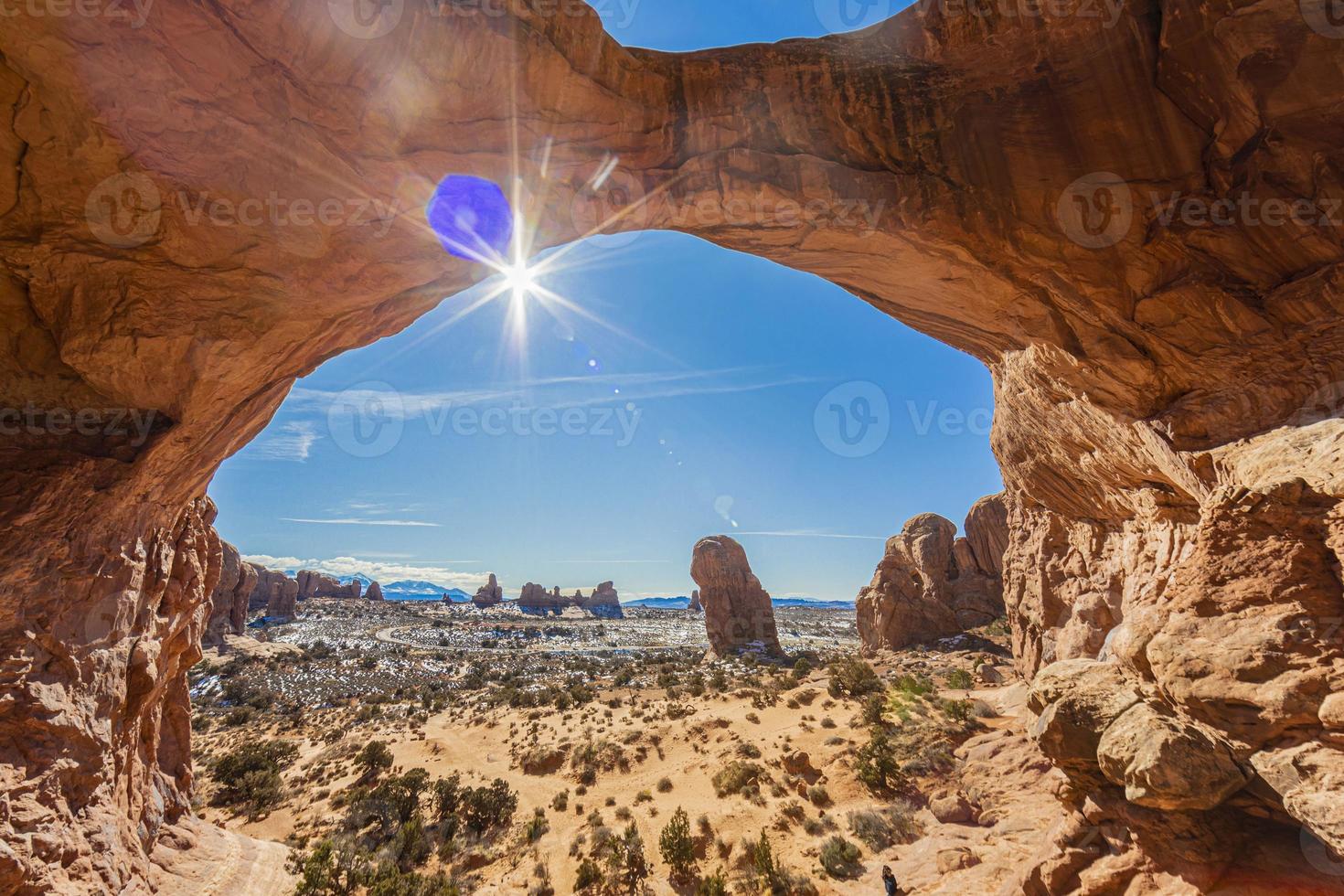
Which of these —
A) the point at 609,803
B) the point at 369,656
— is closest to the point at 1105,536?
the point at 609,803

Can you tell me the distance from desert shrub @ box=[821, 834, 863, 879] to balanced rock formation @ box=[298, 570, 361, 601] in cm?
10065

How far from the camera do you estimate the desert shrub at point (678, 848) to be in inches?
470

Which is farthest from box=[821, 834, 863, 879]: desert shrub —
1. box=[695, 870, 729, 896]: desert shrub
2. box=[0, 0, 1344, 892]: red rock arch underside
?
box=[0, 0, 1344, 892]: red rock arch underside

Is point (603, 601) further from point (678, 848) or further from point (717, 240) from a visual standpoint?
point (717, 240)

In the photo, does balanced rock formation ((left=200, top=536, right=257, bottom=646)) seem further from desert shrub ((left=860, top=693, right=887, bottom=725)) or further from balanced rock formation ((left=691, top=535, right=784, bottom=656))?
desert shrub ((left=860, top=693, right=887, bottom=725))

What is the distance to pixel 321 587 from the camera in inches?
3622

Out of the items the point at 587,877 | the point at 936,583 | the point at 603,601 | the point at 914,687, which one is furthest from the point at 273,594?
the point at 936,583

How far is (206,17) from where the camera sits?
5750 mm

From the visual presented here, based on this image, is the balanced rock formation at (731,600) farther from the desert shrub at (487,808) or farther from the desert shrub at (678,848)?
the desert shrub at (678,848)

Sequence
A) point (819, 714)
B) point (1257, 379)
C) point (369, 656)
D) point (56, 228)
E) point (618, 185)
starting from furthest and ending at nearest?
point (369, 656)
point (819, 714)
point (618, 185)
point (1257, 379)
point (56, 228)

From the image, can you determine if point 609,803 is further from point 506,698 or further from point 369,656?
point 369,656

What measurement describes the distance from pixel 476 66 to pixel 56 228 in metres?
6.05

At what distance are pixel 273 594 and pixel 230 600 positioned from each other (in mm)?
28334

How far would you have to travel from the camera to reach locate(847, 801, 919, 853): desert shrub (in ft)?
38.5
